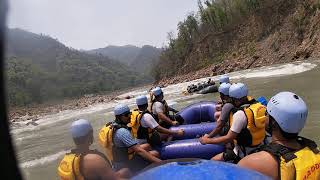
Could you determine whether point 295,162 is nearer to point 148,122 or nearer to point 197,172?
point 197,172

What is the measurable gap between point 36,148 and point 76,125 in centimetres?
1131

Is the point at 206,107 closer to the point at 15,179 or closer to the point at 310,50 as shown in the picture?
the point at 15,179

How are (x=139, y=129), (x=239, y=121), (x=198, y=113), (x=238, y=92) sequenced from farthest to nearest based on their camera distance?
(x=198, y=113)
(x=139, y=129)
(x=238, y=92)
(x=239, y=121)

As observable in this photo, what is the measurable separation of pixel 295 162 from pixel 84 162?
175 centimetres

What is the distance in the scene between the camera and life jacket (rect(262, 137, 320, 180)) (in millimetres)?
2189

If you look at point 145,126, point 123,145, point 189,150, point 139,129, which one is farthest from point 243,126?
point 139,129

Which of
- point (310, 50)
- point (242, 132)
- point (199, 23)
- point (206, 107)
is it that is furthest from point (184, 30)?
point (242, 132)

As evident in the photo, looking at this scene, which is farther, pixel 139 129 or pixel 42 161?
pixel 42 161

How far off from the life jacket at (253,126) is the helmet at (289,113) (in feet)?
6.16

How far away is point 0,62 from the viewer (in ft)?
6.57

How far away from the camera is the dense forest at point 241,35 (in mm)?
35944

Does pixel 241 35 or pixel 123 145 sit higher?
pixel 241 35

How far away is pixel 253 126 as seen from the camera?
425 cm

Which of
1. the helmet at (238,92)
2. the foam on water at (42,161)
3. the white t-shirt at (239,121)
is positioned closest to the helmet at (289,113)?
the white t-shirt at (239,121)
